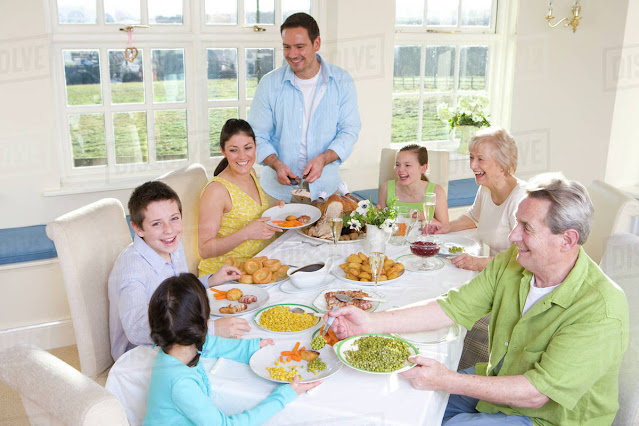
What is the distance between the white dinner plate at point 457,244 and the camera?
237 centimetres

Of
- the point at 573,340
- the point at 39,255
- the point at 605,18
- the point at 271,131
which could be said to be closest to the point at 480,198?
the point at 271,131

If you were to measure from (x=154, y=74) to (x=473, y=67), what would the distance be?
258 cm

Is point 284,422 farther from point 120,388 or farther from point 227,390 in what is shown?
point 120,388

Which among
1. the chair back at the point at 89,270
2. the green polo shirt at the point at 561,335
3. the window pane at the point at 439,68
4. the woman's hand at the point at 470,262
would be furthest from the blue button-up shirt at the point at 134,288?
the window pane at the point at 439,68

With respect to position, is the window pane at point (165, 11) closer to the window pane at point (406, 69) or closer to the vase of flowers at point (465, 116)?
the window pane at point (406, 69)

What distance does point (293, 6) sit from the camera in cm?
→ 400

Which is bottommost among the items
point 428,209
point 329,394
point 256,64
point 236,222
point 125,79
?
point 329,394

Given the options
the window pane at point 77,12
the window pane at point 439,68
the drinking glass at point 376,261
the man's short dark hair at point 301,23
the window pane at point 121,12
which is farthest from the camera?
the window pane at point 439,68

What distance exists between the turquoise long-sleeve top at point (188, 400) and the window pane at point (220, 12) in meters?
2.93

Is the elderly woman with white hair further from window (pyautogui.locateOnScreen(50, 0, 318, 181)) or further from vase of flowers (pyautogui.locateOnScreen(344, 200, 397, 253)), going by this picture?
window (pyautogui.locateOnScreen(50, 0, 318, 181))

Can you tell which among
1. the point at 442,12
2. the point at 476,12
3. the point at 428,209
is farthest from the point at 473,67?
the point at 428,209

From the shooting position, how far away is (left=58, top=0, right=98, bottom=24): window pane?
343cm

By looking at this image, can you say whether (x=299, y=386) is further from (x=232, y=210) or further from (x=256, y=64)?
(x=256, y=64)

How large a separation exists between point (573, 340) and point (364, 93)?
300cm
